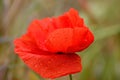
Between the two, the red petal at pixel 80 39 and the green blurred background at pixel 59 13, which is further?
the green blurred background at pixel 59 13

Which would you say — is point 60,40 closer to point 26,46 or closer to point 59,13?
point 26,46

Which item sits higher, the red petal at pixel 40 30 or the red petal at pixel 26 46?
the red petal at pixel 40 30

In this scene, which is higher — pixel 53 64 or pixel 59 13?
pixel 59 13

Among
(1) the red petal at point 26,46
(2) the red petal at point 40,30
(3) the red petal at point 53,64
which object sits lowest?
(3) the red petal at point 53,64

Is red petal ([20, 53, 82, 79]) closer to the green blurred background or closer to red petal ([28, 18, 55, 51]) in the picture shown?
red petal ([28, 18, 55, 51])

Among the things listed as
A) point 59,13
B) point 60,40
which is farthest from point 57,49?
point 59,13

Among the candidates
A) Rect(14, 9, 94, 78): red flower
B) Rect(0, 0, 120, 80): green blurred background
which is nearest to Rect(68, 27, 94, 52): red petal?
Rect(14, 9, 94, 78): red flower

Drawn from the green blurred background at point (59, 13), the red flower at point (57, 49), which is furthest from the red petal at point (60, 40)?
the green blurred background at point (59, 13)

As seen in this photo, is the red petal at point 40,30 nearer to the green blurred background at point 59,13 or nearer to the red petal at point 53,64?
the red petal at point 53,64
